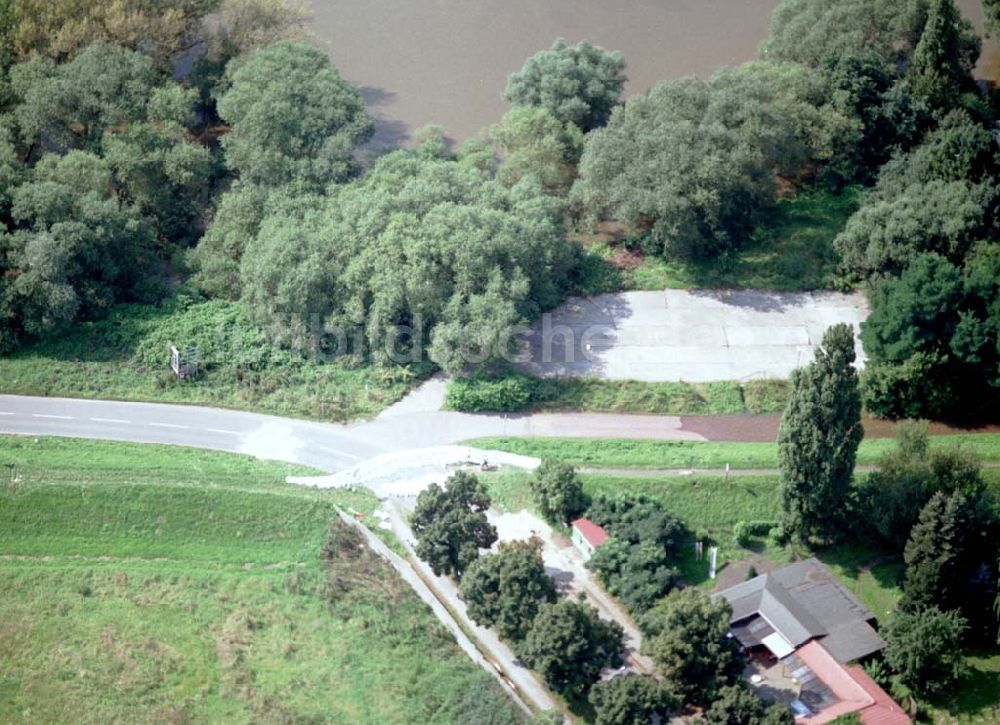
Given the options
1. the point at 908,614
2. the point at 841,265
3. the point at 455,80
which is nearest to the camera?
the point at 908,614

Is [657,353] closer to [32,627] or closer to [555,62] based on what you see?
[555,62]

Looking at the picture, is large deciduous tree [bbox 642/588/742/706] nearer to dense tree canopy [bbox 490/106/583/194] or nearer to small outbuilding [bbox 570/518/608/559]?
small outbuilding [bbox 570/518/608/559]

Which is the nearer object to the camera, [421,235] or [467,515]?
[467,515]

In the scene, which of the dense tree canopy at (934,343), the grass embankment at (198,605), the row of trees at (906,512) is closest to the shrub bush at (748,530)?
the row of trees at (906,512)

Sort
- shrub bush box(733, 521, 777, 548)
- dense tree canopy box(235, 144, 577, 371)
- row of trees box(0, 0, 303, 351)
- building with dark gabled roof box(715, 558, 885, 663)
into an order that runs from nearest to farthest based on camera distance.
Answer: building with dark gabled roof box(715, 558, 885, 663), shrub bush box(733, 521, 777, 548), dense tree canopy box(235, 144, 577, 371), row of trees box(0, 0, 303, 351)

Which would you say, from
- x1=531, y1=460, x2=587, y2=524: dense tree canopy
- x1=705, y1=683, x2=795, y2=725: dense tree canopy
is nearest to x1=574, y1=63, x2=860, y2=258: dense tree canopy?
x1=531, y1=460, x2=587, y2=524: dense tree canopy

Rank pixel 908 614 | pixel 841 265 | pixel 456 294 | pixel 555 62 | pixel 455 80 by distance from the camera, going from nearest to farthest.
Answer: pixel 908 614 < pixel 456 294 < pixel 841 265 < pixel 555 62 < pixel 455 80

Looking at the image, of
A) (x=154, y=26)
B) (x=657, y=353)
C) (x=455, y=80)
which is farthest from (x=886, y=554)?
(x=154, y=26)
